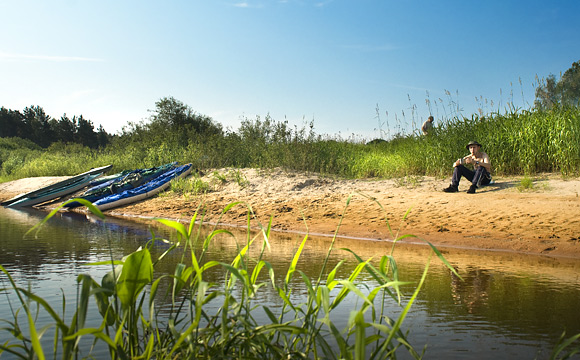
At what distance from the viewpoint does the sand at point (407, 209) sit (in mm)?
7492

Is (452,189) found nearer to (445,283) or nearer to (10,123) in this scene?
(445,283)

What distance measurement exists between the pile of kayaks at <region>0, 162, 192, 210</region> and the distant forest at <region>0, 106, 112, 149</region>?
1606 inches

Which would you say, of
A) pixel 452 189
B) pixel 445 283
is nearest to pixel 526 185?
pixel 452 189

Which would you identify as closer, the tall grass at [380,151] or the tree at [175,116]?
the tall grass at [380,151]

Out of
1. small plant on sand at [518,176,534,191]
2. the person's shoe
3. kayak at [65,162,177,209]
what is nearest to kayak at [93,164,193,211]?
kayak at [65,162,177,209]

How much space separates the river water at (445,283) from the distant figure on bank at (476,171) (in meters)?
2.93

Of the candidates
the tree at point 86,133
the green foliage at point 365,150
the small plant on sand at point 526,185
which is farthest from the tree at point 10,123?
the small plant on sand at point 526,185

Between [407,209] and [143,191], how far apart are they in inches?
318

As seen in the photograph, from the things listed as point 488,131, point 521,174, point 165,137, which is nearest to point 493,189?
point 521,174

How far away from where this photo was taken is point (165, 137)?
21.1 metres

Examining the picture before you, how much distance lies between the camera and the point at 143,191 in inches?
554

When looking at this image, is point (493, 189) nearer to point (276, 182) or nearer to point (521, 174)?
point (521, 174)

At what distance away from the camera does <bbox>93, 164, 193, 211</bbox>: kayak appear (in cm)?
1361

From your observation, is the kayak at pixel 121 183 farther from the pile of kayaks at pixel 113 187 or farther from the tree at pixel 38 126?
the tree at pixel 38 126
